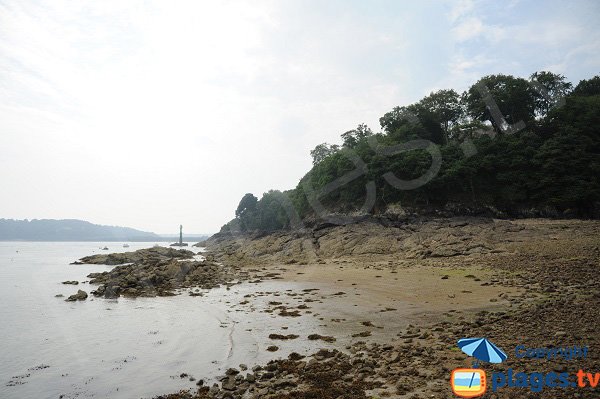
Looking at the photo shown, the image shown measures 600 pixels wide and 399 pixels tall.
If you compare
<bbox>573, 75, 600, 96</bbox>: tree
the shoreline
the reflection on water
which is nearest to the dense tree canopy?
<bbox>573, 75, 600, 96</bbox>: tree

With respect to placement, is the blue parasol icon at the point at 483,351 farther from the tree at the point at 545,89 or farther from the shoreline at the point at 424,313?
the tree at the point at 545,89

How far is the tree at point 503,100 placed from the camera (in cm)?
5447

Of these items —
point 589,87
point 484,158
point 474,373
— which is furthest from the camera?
point 589,87

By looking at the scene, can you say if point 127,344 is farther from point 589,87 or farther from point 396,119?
point 589,87

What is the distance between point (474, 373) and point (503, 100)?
59572 mm

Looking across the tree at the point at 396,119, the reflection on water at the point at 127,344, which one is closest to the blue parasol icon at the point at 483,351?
the reflection on water at the point at 127,344

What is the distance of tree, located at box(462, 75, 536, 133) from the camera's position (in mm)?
54466

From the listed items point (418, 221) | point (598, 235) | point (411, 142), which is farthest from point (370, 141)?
point (598, 235)

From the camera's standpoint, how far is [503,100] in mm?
54219

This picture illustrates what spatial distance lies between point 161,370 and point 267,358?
9.82 ft

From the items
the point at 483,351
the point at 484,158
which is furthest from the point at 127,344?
the point at 484,158

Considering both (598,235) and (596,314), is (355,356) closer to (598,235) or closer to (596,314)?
(596,314)

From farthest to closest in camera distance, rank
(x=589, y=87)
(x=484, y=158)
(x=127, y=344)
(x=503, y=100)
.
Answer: (x=589, y=87) < (x=503, y=100) < (x=484, y=158) < (x=127, y=344)

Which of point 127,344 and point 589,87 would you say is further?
point 589,87
